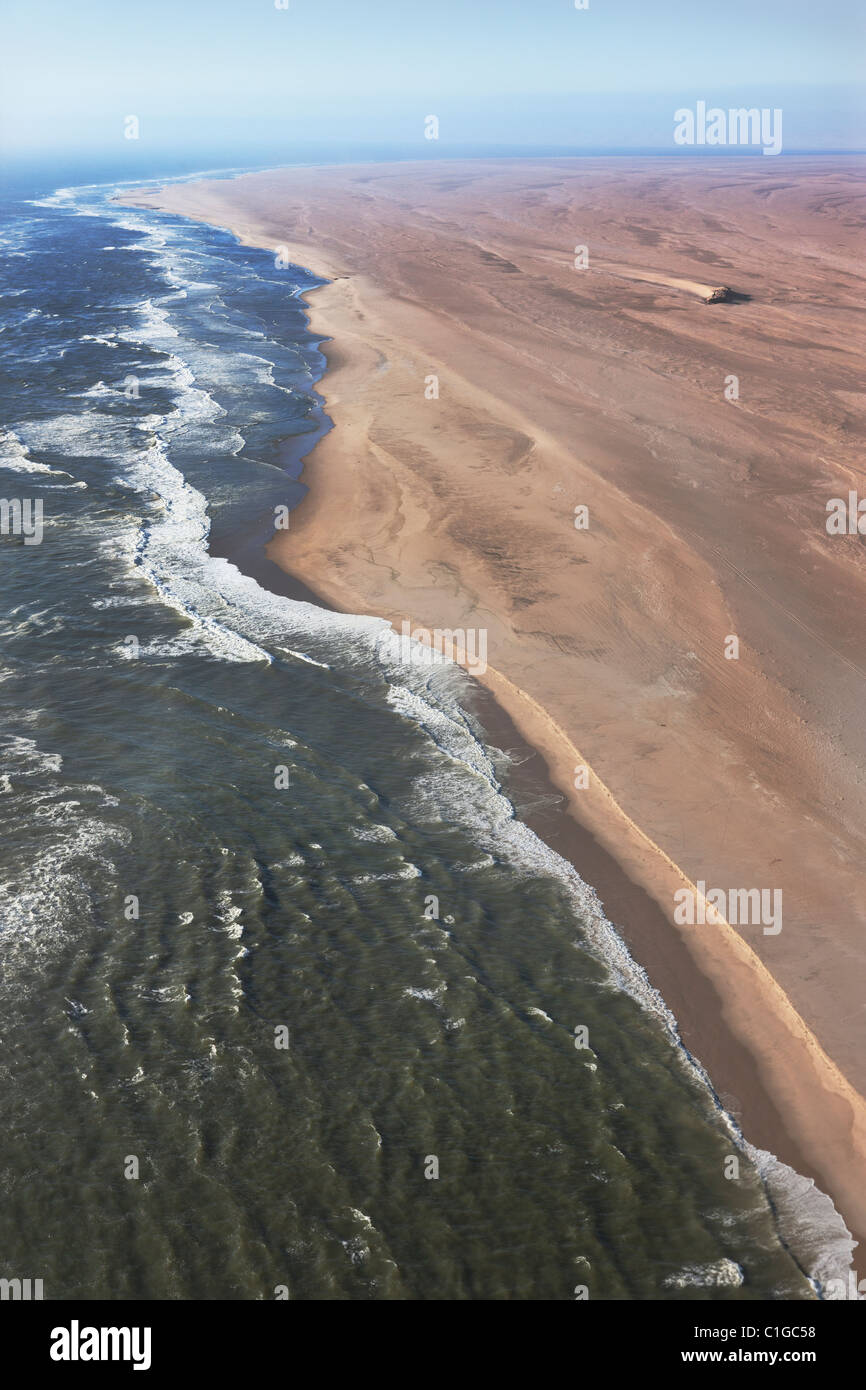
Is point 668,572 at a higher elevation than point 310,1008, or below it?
higher

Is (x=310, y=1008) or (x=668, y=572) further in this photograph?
(x=668, y=572)

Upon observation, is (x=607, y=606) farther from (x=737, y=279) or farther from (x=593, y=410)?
(x=737, y=279)

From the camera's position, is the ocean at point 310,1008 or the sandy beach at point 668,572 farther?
the sandy beach at point 668,572

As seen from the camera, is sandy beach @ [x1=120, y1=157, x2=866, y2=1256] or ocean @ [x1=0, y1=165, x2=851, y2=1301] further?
sandy beach @ [x1=120, y1=157, x2=866, y2=1256]
